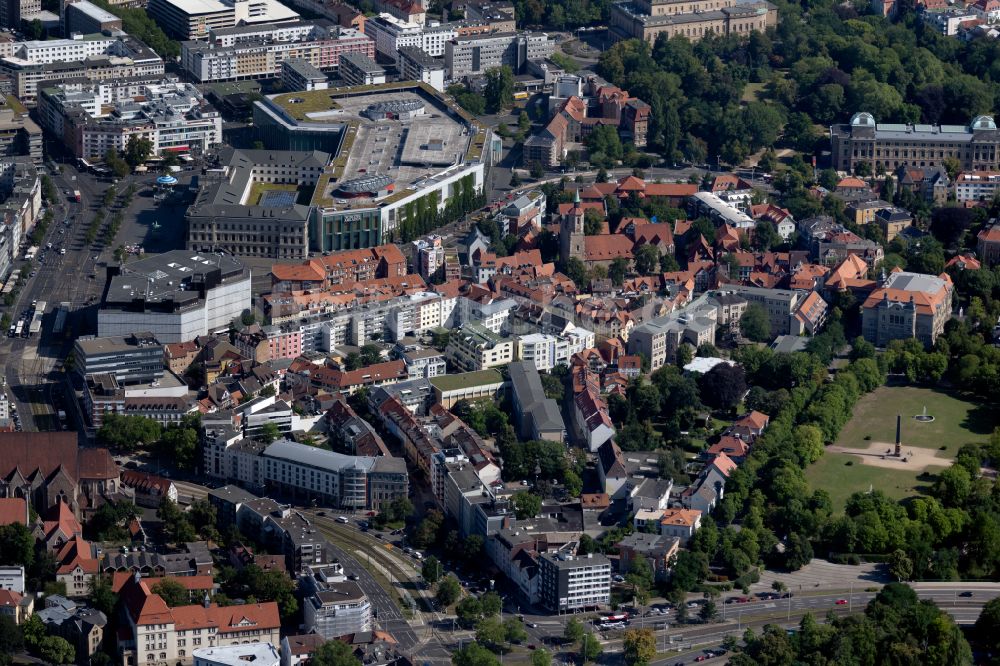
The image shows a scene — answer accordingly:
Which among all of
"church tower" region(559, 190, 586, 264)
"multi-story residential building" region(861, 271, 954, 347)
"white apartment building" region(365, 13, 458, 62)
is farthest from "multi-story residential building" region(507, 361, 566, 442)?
"white apartment building" region(365, 13, 458, 62)

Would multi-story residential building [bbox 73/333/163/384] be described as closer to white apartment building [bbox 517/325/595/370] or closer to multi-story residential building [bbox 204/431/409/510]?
multi-story residential building [bbox 204/431/409/510]

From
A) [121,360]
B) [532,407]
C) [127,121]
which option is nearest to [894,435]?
[532,407]

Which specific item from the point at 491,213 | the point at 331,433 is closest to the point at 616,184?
the point at 491,213

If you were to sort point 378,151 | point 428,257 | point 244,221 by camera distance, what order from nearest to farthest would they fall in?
point 428,257, point 244,221, point 378,151

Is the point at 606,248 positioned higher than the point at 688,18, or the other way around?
the point at 688,18

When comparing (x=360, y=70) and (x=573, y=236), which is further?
(x=360, y=70)

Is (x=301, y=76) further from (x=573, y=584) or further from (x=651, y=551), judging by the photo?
(x=573, y=584)
